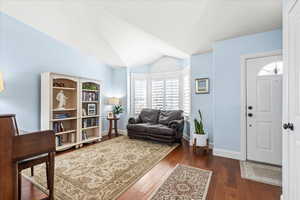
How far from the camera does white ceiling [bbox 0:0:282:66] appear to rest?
212 cm

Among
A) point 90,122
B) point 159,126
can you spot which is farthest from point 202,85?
point 90,122

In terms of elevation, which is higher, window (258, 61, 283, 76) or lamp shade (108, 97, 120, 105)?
window (258, 61, 283, 76)

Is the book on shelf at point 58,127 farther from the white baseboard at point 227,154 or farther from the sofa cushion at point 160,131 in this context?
the white baseboard at point 227,154

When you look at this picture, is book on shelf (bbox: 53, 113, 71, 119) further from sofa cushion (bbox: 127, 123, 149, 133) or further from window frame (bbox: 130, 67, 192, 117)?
window frame (bbox: 130, 67, 192, 117)

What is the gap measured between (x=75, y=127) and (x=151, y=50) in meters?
2.96

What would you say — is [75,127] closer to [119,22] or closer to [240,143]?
[119,22]

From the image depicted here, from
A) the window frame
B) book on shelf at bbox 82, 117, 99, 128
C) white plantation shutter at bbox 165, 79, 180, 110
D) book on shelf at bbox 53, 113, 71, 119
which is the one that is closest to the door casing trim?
the window frame

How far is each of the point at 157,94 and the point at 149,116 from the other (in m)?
0.91

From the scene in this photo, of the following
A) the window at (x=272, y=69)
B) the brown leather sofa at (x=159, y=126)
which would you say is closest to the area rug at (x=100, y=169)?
the brown leather sofa at (x=159, y=126)

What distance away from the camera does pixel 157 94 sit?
496cm
